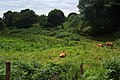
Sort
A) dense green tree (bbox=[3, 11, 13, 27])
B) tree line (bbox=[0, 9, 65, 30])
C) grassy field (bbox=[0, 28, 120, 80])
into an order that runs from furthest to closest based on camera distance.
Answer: dense green tree (bbox=[3, 11, 13, 27])
tree line (bbox=[0, 9, 65, 30])
grassy field (bbox=[0, 28, 120, 80])

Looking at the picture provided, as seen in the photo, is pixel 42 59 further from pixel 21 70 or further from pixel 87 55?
pixel 21 70

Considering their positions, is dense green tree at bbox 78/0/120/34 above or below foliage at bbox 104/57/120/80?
above

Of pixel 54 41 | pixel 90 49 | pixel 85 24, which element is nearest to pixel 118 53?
pixel 90 49

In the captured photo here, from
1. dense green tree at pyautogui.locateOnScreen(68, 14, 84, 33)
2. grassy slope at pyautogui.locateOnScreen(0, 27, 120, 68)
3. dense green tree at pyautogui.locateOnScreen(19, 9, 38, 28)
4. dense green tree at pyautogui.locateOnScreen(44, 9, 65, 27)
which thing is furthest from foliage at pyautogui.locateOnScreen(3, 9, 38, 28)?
grassy slope at pyautogui.locateOnScreen(0, 27, 120, 68)

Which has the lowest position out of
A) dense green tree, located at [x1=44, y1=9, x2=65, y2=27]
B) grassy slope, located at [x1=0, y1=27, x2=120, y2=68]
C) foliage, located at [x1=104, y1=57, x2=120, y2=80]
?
grassy slope, located at [x1=0, y1=27, x2=120, y2=68]

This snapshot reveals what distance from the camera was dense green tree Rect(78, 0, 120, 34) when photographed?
3166 centimetres

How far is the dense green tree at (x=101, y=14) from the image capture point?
31.7 m

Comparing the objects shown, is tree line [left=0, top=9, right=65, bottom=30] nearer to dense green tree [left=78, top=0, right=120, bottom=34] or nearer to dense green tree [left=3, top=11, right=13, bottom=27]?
dense green tree [left=3, top=11, right=13, bottom=27]

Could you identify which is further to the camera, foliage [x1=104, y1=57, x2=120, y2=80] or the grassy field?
the grassy field

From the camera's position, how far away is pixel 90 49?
2388cm

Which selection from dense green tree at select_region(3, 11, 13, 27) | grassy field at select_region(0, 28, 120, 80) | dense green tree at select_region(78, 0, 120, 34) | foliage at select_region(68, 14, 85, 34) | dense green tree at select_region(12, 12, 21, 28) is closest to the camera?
grassy field at select_region(0, 28, 120, 80)

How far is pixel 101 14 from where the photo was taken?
3189cm

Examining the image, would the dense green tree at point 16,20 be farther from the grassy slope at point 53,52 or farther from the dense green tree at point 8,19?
the grassy slope at point 53,52

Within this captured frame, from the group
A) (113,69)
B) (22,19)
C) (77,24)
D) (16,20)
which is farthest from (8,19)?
(113,69)
